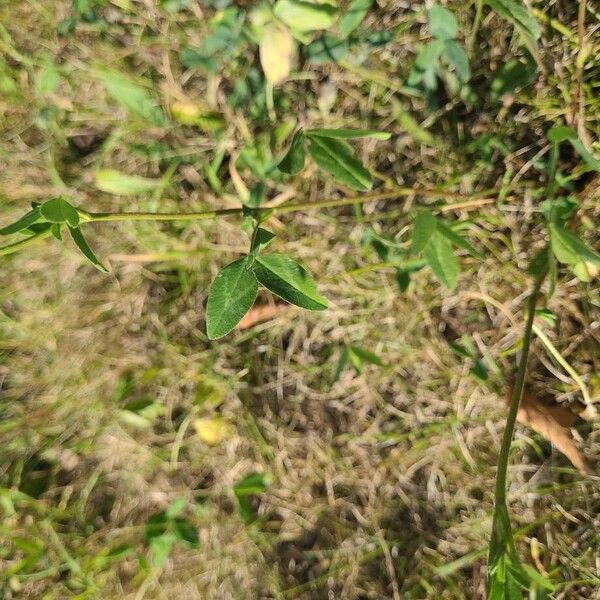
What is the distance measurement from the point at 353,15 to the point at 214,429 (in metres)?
1.32

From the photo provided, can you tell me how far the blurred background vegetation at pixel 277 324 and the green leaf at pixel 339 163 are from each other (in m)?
0.48

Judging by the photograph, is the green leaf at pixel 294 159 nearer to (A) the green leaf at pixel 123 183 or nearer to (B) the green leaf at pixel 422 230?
(B) the green leaf at pixel 422 230

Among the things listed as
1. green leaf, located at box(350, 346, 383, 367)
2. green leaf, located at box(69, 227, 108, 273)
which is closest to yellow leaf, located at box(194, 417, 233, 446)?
green leaf, located at box(350, 346, 383, 367)

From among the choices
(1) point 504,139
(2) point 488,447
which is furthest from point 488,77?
(2) point 488,447

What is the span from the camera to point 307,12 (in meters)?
1.56

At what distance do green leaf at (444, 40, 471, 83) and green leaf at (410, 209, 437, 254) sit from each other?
15.9 inches

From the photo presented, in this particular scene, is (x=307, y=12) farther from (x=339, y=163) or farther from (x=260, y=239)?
(x=260, y=239)

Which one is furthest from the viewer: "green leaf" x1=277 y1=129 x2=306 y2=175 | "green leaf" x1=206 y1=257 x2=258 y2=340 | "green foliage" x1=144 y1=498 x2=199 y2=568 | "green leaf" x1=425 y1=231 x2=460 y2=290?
"green foliage" x1=144 y1=498 x2=199 y2=568

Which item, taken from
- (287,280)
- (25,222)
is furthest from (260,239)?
(25,222)

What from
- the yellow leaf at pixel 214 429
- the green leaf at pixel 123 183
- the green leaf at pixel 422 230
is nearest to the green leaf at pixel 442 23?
the green leaf at pixel 422 230

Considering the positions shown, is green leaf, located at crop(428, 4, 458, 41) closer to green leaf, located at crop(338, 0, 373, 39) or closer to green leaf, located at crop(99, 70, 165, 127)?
green leaf, located at crop(338, 0, 373, 39)

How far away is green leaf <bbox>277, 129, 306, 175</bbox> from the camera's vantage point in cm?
115

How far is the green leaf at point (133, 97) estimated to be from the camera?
197 centimetres

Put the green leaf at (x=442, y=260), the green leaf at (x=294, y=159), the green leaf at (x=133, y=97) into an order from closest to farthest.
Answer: the green leaf at (x=294, y=159) < the green leaf at (x=442, y=260) < the green leaf at (x=133, y=97)
